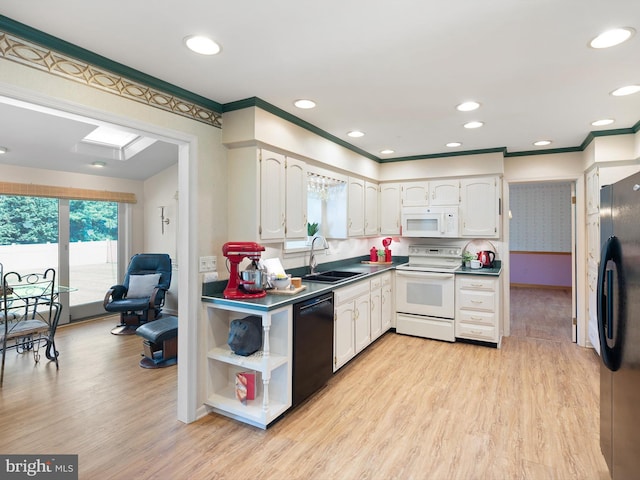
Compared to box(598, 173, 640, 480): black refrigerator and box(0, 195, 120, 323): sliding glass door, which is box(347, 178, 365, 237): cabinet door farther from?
box(0, 195, 120, 323): sliding glass door

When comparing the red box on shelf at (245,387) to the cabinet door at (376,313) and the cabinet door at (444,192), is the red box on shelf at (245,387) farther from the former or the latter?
the cabinet door at (444,192)

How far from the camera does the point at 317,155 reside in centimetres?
348

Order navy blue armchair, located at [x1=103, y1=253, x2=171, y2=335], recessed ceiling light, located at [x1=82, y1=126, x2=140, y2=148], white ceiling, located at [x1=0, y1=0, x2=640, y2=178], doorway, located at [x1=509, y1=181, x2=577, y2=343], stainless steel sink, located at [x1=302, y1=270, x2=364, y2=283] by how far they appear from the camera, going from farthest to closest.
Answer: doorway, located at [x1=509, y1=181, x2=577, y2=343] → navy blue armchair, located at [x1=103, y1=253, x2=171, y2=335] → recessed ceiling light, located at [x1=82, y1=126, x2=140, y2=148] → stainless steel sink, located at [x1=302, y1=270, x2=364, y2=283] → white ceiling, located at [x1=0, y1=0, x2=640, y2=178]

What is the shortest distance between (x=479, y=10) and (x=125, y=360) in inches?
167

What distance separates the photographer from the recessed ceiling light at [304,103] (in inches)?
108

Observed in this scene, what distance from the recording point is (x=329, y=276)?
3.83 metres

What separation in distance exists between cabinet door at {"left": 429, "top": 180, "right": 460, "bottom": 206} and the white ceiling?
5.04 feet

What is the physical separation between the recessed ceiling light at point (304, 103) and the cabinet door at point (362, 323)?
6.23 feet

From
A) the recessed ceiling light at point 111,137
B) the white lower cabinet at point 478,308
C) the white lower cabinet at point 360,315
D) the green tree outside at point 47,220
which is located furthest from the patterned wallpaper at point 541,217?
the green tree outside at point 47,220

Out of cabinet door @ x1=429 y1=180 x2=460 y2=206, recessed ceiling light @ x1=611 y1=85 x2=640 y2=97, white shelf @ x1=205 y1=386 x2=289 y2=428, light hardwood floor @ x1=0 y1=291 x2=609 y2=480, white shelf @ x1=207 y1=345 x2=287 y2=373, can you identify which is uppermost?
recessed ceiling light @ x1=611 y1=85 x2=640 y2=97

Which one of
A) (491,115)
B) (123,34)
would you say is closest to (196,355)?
(123,34)

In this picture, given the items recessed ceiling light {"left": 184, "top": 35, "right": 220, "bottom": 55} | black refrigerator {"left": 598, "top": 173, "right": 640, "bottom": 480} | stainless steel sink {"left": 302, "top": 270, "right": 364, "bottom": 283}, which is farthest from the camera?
stainless steel sink {"left": 302, "top": 270, "right": 364, "bottom": 283}

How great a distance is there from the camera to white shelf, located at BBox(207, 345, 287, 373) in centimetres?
243

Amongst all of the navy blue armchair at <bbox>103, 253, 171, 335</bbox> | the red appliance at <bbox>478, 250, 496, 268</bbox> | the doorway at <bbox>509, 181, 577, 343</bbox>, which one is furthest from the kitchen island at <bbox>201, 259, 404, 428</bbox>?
the doorway at <bbox>509, 181, 577, 343</bbox>
